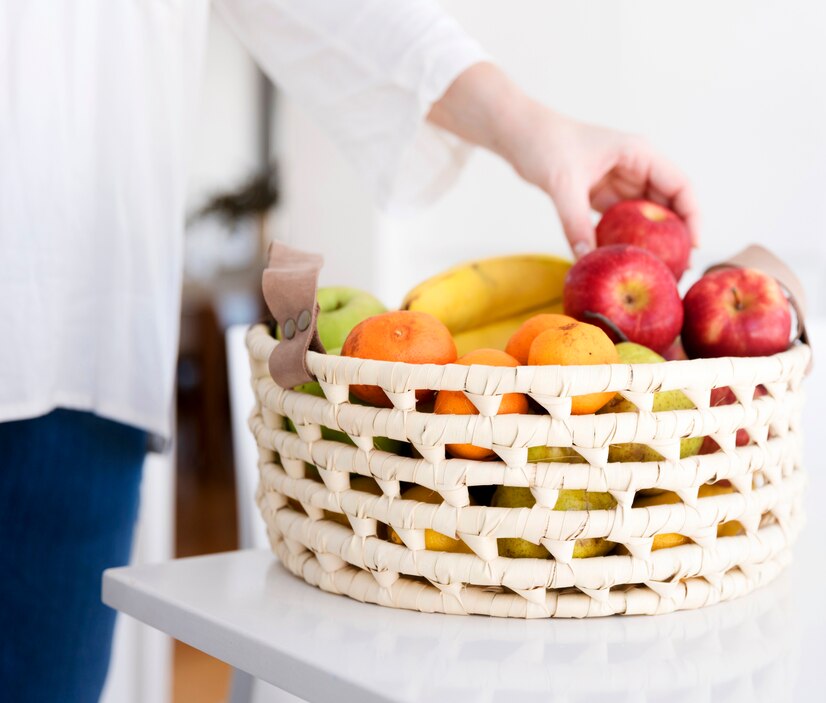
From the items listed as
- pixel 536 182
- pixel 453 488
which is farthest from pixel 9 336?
pixel 536 182

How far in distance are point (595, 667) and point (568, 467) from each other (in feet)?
0.30

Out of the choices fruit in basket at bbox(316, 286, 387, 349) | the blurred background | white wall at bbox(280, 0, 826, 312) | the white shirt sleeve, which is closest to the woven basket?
fruit in basket at bbox(316, 286, 387, 349)

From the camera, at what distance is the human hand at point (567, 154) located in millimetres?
774

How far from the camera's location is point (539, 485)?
430 millimetres

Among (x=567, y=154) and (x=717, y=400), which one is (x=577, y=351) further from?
(x=567, y=154)

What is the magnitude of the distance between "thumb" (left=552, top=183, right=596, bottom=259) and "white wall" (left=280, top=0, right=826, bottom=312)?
116 cm

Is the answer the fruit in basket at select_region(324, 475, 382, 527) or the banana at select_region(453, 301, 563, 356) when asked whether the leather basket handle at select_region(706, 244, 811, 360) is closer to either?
the banana at select_region(453, 301, 563, 356)

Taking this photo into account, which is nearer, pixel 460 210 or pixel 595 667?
pixel 595 667

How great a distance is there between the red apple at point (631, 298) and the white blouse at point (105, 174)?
0.27 meters

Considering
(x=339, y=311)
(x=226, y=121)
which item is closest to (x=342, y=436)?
(x=339, y=311)

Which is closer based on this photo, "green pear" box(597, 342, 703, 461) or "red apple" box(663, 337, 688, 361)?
"green pear" box(597, 342, 703, 461)

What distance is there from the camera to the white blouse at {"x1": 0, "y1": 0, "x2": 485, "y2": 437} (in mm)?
613

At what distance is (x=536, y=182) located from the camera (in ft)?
2.64

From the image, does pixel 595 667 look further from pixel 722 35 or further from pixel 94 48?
pixel 722 35
